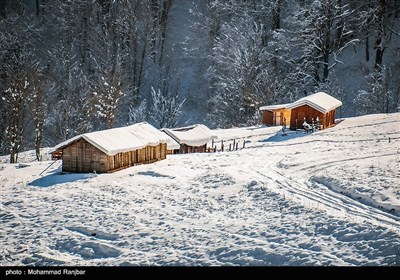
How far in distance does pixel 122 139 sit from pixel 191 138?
10.1 metres

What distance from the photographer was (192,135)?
133 feet

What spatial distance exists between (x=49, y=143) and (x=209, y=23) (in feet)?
108

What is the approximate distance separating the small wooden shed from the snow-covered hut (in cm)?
934

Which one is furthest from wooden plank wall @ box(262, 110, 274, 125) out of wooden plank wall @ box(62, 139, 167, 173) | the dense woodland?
wooden plank wall @ box(62, 139, 167, 173)

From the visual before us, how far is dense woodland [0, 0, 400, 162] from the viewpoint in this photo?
2029 inches

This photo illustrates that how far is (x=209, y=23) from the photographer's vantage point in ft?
228

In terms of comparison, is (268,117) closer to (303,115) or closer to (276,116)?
(276,116)

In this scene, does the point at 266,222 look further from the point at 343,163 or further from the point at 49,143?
the point at 49,143

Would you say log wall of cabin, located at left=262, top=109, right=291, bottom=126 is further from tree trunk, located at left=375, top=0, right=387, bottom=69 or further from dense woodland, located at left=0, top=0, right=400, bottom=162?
tree trunk, located at left=375, top=0, right=387, bottom=69

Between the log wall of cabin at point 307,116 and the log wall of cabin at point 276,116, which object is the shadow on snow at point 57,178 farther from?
the log wall of cabin at point 276,116

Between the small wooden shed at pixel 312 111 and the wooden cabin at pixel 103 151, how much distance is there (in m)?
18.4

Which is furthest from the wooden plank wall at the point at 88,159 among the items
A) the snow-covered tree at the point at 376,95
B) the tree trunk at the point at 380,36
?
the tree trunk at the point at 380,36

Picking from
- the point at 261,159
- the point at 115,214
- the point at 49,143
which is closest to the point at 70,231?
the point at 115,214

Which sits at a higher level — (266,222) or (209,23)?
(209,23)
